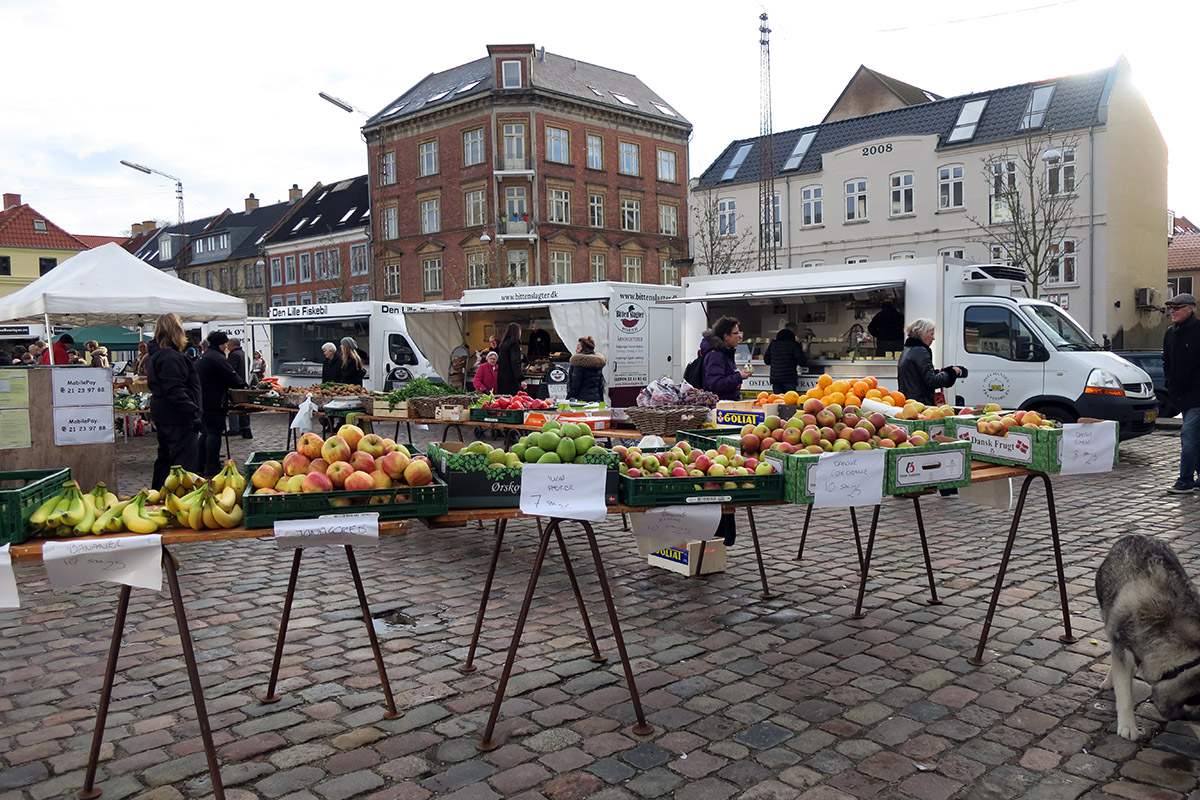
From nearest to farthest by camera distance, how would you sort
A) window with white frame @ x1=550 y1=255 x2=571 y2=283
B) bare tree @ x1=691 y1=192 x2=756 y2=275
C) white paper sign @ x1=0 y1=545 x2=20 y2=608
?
white paper sign @ x1=0 y1=545 x2=20 y2=608 → bare tree @ x1=691 y1=192 x2=756 y2=275 → window with white frame @ x1=550 y1=255 x2=571 y2=283

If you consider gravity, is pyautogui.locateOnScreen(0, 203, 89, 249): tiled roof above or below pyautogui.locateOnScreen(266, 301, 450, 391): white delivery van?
above

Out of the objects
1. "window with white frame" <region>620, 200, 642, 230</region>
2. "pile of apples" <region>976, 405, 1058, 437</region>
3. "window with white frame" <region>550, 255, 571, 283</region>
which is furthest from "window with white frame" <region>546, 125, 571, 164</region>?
"pile of apples" <region>976, 405, 1058, 437</region>

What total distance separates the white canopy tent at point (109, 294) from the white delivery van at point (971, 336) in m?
7.98

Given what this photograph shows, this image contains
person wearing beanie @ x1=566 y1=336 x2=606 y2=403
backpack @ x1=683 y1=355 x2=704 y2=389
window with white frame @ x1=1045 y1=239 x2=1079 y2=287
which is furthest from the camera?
window with white frame @ x1=1045 y1=239 x2=1079 y2=287

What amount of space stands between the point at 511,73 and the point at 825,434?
40.3 meters

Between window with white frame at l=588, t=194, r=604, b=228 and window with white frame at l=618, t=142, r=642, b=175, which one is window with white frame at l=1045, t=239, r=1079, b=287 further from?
window with white frame at l=618, t=142, r=642, b=175

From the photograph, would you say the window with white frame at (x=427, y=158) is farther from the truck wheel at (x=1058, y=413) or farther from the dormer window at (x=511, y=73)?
the truck wheel at (x=1058, y=413)

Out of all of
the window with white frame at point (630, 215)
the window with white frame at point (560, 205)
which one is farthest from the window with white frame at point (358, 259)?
the window with white frame at point (630, 215)

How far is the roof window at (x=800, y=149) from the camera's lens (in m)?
34.8

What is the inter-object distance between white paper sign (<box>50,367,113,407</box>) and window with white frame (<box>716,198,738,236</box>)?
1188 inches

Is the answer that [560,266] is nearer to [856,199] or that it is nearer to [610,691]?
[856,199]

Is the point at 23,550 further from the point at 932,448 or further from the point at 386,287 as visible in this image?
the point at 386,287

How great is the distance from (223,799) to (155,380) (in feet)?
21.3

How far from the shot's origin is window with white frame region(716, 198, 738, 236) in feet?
119
